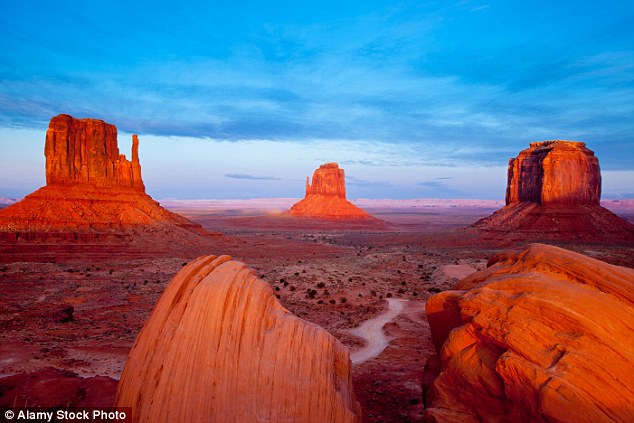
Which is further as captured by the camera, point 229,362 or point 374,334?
point 374,334

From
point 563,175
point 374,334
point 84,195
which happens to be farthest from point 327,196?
point 374,334

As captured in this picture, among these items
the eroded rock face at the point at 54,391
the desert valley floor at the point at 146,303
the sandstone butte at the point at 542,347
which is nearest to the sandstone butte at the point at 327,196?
the desert valley floor at the point at 146,303

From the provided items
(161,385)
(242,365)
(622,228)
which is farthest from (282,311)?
(622,228)

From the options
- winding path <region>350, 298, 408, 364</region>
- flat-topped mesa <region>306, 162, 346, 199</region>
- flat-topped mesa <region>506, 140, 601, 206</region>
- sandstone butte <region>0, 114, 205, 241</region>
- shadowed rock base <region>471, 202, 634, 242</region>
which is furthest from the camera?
A: flat-topped mesa <region>306, 162, 346, 199</region>

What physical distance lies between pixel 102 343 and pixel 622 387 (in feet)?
63.6

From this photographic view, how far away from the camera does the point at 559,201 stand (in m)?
74.8

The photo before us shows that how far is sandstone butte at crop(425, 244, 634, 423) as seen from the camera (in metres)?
6.38

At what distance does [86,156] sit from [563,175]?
8334 centimetres

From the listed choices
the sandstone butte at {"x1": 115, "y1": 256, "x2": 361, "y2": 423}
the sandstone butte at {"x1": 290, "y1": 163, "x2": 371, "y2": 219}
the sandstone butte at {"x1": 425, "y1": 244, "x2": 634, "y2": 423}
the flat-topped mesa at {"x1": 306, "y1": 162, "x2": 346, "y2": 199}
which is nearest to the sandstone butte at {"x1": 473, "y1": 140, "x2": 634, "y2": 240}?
the sandstone butte at {"x1": 425, "y1": 244, "x2": 634, "y2": 423}

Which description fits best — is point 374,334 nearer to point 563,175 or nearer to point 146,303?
point 146,303

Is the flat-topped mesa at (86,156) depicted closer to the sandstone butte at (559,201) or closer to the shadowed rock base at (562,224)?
the shadowed rock base at (562,224)

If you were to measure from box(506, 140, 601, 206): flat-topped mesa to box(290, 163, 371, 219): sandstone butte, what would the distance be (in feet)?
248

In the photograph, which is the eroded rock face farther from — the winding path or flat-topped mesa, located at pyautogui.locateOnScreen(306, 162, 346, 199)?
flat-topped mesa, located at pyautogui.locateOnScreen(306, 162, 346, 199)

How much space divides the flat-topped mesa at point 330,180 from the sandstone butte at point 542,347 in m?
149
